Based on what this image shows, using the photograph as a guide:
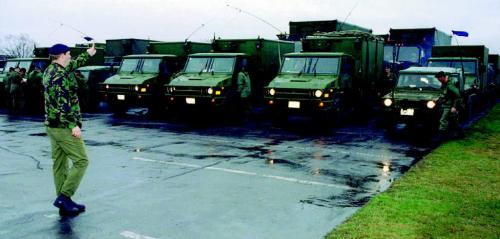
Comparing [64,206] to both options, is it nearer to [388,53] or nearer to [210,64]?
[210,64]

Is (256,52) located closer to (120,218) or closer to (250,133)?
(250,133)

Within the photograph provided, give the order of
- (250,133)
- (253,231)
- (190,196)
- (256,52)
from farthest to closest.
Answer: (256,52), (250,133), (190,196), (253,231)

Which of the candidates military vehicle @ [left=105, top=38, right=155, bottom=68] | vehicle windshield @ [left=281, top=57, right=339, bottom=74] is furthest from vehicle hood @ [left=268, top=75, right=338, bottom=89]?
military vehicle @ [left=105, top=38, right=155, bottom=68]

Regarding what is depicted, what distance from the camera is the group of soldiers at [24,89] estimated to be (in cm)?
2056

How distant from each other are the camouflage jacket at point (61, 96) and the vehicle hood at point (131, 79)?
12135 mm

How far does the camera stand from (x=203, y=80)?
664 inches

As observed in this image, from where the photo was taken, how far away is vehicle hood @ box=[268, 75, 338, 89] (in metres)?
15.0

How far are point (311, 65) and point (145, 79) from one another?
6.40 meters

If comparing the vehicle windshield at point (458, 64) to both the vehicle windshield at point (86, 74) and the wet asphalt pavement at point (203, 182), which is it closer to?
the wet asphalt pavement at point (203, 182)

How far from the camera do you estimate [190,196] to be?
7133 millimetres

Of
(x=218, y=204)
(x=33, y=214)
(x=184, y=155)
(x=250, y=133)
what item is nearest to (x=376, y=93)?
(x=250, y=133)

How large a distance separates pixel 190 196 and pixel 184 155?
3515mm

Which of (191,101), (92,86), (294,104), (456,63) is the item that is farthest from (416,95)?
(92,86)

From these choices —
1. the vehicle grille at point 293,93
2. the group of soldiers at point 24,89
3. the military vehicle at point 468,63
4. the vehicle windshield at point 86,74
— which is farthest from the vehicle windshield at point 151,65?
the military vehicle at point 468,63
